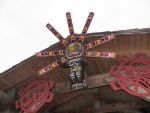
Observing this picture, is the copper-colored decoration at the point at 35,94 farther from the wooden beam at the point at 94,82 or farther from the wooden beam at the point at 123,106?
the wooden beam at the point at 123,106

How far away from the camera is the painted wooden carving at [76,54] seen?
244 inches

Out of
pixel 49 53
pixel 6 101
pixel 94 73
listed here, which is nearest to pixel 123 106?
pixel 94 73

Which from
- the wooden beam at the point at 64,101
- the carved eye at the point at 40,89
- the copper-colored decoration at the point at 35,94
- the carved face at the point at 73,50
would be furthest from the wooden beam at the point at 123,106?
the carved face at the point at 73,50

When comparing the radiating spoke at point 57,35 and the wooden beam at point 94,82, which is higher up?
the radiating spoke at point 57,35

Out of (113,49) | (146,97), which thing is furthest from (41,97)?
(146,97)

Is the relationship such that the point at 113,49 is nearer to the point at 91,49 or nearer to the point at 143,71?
the point at 91,49

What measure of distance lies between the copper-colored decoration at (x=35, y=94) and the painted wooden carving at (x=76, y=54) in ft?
1.82

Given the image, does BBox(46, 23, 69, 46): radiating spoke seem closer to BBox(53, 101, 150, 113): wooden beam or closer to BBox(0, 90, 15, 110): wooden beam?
BBox(0, 90, 15, 110): wooden beam

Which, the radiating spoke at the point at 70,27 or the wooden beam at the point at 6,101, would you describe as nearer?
the radiating spoke at the point at 70,27

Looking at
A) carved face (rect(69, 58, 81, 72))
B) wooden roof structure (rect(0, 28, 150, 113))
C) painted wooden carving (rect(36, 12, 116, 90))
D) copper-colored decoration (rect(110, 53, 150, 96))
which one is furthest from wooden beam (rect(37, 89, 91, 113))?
copper-colored decoration (rect(110, 53, 150, 96))

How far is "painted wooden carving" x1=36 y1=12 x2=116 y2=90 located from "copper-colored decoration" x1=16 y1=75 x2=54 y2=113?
55cm

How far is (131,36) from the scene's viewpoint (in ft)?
20.0

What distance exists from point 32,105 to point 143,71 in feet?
11.6

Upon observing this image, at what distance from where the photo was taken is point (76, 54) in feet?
21.3
